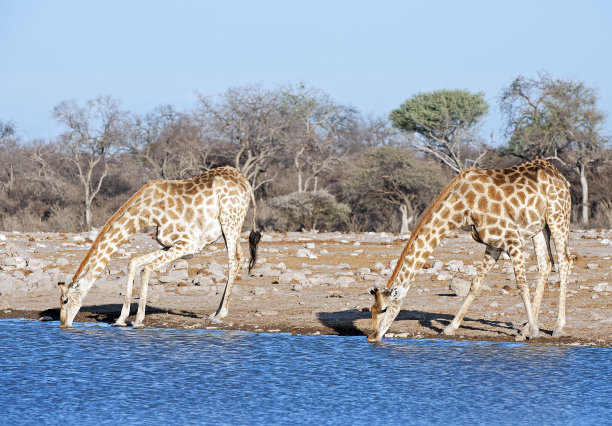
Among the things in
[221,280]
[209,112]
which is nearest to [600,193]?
[209,112]

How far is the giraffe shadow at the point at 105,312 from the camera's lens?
486 inches

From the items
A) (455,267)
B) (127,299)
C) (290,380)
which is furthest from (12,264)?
(290,380)

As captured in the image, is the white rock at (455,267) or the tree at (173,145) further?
the tree at (173,145)

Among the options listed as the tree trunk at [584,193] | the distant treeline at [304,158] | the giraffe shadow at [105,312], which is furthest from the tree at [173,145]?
the giraffe shadow at [105,312]

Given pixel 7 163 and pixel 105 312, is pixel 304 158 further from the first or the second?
pixel 105 312

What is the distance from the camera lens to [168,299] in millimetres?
13945

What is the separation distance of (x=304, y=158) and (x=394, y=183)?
30.8 feet

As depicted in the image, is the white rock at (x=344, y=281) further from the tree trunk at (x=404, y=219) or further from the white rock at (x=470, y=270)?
the tree trunk at (x=404, y=219)

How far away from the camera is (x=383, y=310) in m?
10.2

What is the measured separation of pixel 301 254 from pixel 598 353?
33.9 feet

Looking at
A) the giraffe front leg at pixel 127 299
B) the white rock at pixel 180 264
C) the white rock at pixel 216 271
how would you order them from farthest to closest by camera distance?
the white rock at pixel 180 264 → the white rock at pixel 216 271 → the giraffe front leg at pixel 127 299

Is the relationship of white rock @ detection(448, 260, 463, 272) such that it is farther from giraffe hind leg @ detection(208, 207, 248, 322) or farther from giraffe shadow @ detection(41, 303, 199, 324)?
giraffe shadow @ detection(41, 303, 199, 324)

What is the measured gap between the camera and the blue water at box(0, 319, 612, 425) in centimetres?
720

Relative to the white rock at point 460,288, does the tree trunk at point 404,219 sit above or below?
above
